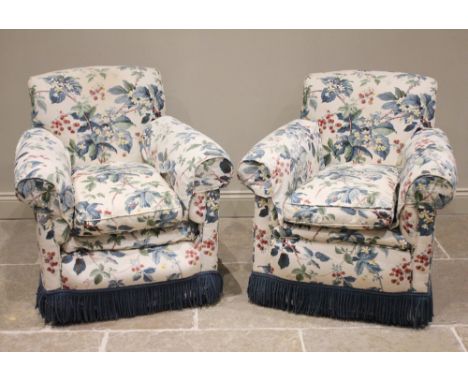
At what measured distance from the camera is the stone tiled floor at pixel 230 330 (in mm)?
2584

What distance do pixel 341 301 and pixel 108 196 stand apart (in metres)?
1.00

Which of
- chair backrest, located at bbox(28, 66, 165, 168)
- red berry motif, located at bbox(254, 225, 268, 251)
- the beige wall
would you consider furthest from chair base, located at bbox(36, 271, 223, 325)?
the beige wall

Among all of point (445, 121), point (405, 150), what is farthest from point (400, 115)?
point (445, 121)

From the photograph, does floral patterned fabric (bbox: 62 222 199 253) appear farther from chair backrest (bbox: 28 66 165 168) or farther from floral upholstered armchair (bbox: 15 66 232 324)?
chair backrest (bbox: 28 66 165 168)

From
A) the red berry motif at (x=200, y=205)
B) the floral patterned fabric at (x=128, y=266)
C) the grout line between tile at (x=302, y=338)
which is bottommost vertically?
the grout line between tile at (x=302, y=338)

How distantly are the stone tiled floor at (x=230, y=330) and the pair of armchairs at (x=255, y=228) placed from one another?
6 cm

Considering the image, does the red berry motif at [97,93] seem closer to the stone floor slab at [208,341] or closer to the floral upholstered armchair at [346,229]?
the floral upholstered armchair at [346,229]

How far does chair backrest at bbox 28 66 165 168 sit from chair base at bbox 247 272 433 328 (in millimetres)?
884

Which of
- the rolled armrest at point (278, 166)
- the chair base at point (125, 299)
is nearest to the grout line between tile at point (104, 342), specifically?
the chair base at point (125, 299)

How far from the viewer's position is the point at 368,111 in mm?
3139

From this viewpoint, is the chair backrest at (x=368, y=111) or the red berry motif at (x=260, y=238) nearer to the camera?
the red berry motif at (x=260, y=238)

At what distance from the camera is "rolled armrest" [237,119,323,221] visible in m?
2.70

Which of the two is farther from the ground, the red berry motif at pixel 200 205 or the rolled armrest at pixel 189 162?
the rolled armrest at pixel 189 162
